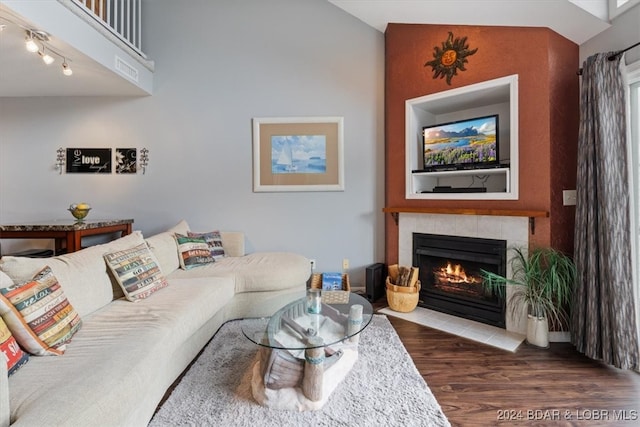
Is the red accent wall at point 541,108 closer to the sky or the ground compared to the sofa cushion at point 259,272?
closer to the sky

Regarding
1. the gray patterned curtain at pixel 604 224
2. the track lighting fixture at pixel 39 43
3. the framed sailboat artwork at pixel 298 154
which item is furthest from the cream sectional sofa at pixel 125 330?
the gray patterned curtain at pixel 604 224

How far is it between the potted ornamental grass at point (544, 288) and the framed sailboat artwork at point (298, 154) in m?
1.98

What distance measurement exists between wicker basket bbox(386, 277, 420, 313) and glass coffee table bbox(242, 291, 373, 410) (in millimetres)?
1050

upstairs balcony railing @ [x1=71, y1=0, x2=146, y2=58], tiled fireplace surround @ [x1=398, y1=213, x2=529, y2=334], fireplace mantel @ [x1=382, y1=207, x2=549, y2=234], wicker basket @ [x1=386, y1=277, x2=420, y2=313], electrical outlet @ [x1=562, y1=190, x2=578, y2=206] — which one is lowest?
wicker basket @ [x1=386, y1=277, x2=420, y2=313]

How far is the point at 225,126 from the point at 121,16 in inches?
56.6

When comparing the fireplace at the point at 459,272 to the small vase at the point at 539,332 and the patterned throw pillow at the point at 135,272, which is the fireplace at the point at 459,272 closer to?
the small vase at the point at 539,332

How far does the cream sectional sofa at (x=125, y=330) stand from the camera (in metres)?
0.96

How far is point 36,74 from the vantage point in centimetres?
276

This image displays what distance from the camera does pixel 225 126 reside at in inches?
133

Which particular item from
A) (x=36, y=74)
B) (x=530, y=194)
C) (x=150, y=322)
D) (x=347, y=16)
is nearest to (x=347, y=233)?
(x=530, y=194)

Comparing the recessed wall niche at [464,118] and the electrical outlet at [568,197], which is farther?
the recessed wall niche at [464,118]

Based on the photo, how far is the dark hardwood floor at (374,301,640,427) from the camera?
1.45 m

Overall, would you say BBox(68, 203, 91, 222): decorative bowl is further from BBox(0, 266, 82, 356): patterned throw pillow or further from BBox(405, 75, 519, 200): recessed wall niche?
BBox(405, 75, 519, 200): recessed wall niche

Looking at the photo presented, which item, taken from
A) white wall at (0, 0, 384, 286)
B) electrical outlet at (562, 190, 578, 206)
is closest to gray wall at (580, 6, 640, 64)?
electrical outlet at (562, 190, 578, 206)
